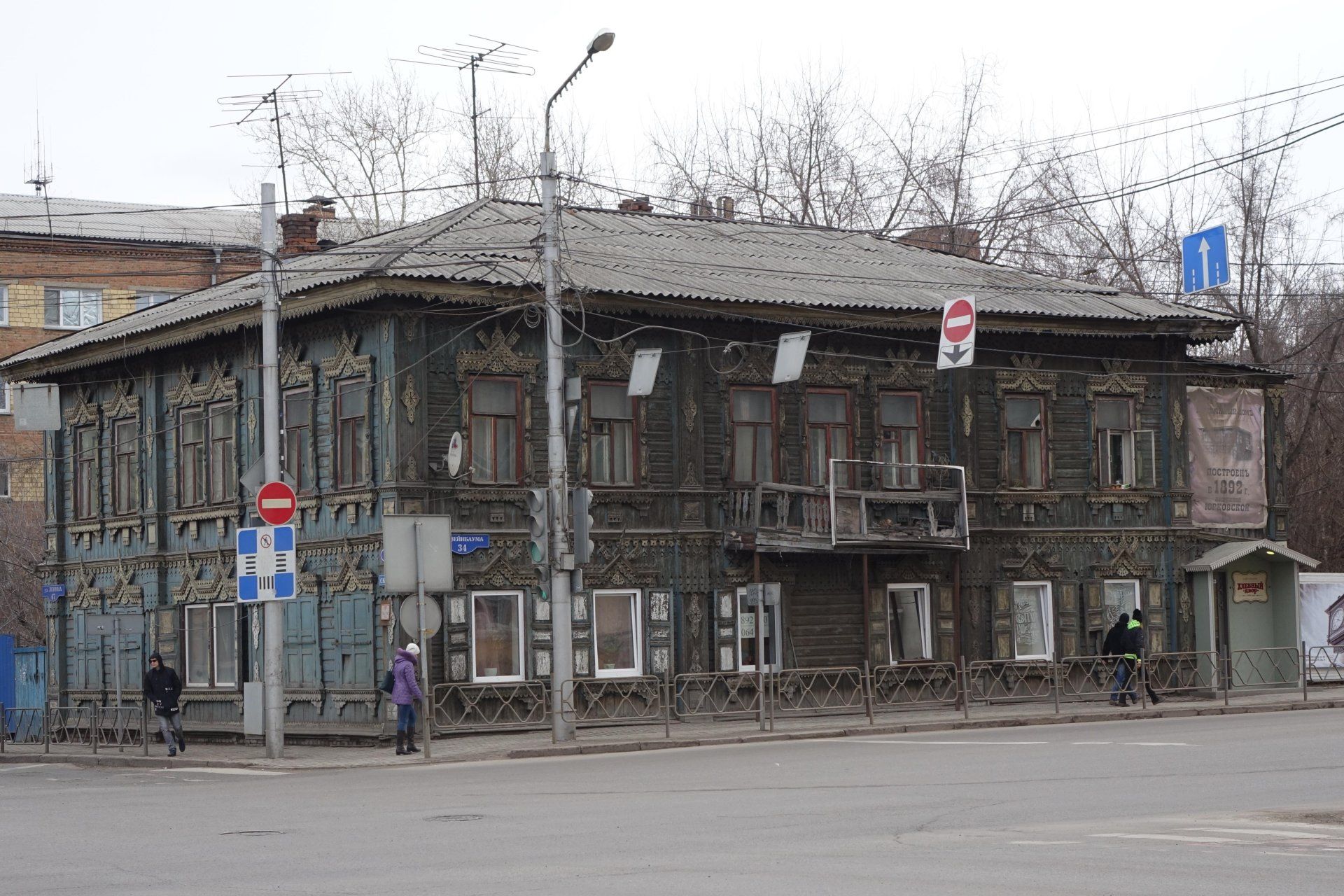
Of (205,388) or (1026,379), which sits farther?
(1026,379)

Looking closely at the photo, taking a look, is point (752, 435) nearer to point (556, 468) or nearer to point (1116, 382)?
point (556, 468)

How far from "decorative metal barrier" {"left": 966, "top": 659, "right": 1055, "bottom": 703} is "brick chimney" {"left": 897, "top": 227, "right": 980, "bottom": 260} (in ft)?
55.1

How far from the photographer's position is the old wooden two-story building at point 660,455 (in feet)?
99.5

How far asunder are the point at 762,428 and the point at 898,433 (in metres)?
3.00

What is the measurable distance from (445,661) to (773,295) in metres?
8.56

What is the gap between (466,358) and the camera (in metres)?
30.2

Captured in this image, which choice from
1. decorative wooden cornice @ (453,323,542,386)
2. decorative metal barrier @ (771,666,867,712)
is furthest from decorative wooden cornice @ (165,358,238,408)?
decorative metal barrier @ (771,666,867,712)

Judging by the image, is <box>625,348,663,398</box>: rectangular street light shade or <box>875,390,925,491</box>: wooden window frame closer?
<box>625,348,663,398</box>: rectangular street light shade

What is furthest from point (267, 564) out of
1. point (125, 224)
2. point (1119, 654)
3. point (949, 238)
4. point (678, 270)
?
point (125, 224)

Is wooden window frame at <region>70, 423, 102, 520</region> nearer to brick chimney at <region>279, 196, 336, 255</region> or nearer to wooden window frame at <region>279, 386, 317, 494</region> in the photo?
brick chimney at <region>279, 196, 336, 255</region>

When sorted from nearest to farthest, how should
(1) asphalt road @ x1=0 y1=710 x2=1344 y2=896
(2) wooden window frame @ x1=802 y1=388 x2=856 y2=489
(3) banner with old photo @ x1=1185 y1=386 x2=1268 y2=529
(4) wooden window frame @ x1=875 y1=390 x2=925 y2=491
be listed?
(1) asphalt road @ x1=0 y1=710 x2=1344 y2=896 → (2) wooden window frame @ x1=802 y1=388 x2=856 y2=489 → (4) wooden window frame @ x1=875 y1=390 x2=925 y2=491 → (3) banner with old photo @ x1=1185 y1=386 x2=1268 y2=529

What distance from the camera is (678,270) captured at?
33.3 meters

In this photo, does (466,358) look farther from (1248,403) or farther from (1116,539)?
(1248,403)

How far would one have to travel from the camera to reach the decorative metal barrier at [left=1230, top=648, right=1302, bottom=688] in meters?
36.2
